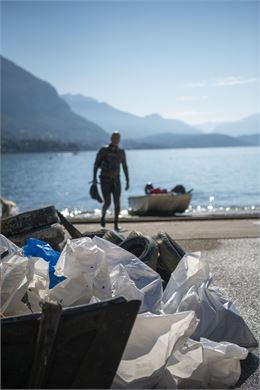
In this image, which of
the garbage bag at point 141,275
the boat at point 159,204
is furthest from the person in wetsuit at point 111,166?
the garbage bag at point 141,275

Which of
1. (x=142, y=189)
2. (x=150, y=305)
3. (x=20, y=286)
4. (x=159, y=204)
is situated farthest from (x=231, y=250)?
(x=142, y=189)

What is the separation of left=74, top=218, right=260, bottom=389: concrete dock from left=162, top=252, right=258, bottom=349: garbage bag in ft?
0.67

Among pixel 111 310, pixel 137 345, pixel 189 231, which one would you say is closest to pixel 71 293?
pixel 137 345

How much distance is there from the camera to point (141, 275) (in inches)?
162

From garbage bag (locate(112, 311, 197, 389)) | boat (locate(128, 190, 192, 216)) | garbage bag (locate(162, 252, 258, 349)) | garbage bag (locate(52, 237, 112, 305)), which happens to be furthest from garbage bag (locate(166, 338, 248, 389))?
boat (locate(128, 190, 192, 216))

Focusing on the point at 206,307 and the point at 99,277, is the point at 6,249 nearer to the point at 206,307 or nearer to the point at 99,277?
the point at 99,277

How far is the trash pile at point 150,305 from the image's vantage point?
11.2ft

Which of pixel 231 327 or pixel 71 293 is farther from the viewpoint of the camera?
pixel 231 327

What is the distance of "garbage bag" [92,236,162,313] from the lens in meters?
3.92

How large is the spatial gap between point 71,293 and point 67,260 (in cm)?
24

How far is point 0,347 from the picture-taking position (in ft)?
9.46

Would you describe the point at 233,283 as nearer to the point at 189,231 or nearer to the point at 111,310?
the point at 111,310

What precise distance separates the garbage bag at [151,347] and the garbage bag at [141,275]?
0.34 metres

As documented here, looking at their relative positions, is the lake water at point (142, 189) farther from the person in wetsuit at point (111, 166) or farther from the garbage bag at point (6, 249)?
the garbage bag at point (6, 249)
